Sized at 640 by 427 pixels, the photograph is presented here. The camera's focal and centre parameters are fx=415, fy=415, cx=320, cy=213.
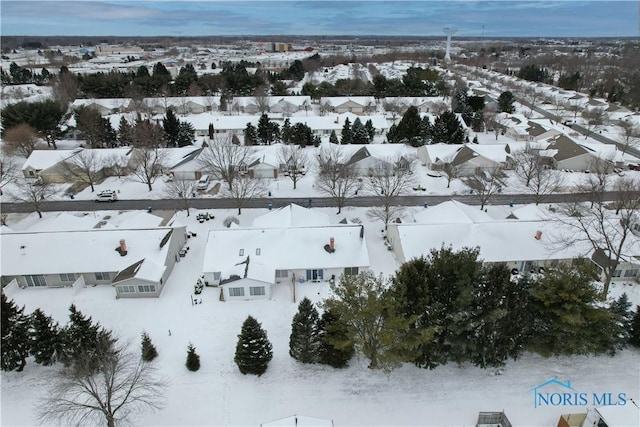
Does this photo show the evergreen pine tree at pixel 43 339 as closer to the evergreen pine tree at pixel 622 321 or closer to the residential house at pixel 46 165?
the evergreen pine tree at pixel 622 321

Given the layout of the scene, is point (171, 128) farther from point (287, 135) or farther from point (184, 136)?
point (287, 135)

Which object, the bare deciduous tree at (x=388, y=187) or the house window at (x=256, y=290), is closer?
the house window at (x=256, y=290)

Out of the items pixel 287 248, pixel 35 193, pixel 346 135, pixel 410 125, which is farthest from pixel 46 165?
pixel 410 125

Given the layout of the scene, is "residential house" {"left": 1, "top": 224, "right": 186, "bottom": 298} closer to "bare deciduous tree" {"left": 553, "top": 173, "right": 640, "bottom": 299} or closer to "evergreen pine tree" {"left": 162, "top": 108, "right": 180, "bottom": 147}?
"bare deciduous tree" {"left": 553, "top": 173, "right": 640, "bottom": 299}

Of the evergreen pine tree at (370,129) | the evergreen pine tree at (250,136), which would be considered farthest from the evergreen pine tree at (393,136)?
the evergreen pine tree at (250,136)

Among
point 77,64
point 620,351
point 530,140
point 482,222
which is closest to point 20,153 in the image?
point 482,222

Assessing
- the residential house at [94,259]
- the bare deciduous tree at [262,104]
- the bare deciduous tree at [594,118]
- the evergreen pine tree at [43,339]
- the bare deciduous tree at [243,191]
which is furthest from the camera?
the bare deciduous tree at [262,104]

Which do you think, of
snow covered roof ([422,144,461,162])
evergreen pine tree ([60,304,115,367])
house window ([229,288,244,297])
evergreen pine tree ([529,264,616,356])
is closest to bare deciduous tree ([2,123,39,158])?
evergreen pine tree ([60,304,115,367])
